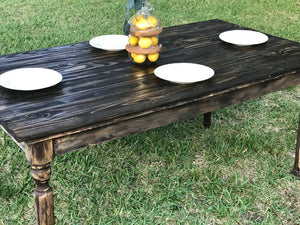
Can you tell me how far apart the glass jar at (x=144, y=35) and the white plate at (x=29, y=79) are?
0.39 m

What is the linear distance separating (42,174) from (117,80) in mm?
599

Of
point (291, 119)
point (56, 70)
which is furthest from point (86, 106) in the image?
point (291, 119)

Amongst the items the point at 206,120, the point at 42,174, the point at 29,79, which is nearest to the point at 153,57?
the point at 29,79

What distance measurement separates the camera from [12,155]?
2.75 metres

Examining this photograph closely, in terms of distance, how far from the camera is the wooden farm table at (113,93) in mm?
1616

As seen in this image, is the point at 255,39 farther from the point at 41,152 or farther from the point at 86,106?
the point at 41,152

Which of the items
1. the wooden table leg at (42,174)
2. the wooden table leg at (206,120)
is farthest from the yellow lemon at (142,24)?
the wooden table leg at (206,120)

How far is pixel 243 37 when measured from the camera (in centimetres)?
262

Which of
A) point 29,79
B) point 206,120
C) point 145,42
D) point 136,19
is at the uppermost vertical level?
point 136,19

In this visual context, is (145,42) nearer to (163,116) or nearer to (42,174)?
(163,116)

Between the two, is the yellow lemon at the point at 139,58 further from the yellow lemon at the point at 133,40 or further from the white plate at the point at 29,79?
the white plate at the point at 29,79

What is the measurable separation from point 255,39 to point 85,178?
49.0 inches

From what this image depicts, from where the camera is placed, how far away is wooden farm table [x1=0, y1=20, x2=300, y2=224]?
63.6 inches

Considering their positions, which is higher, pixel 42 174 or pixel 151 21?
pixel 151 21
